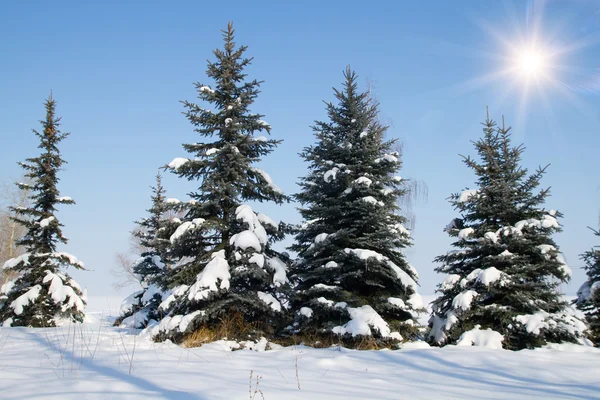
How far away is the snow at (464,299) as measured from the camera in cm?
934

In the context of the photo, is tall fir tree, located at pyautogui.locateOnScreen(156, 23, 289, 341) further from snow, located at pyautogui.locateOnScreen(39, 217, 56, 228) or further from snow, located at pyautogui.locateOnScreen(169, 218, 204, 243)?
snow, located at pyautogui.locateOnScreen(39, 217, 56, 228)

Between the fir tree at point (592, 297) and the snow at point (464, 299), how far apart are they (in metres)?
3.85

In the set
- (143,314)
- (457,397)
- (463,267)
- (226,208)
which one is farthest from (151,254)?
(457,397)

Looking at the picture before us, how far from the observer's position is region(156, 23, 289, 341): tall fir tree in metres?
9.08

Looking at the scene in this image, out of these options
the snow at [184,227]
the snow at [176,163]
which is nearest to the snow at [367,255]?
the snow at [184,227]

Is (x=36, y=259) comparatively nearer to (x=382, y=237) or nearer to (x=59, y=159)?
(x=59, y=159)

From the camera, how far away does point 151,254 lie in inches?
772

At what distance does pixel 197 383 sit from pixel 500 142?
1108 centimetres

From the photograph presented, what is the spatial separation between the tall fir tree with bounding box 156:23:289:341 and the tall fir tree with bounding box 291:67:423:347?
95 centimetres

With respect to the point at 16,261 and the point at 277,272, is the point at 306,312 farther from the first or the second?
the point at 16,261

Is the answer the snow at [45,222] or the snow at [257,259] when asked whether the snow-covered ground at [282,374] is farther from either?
the snow at [45,222]

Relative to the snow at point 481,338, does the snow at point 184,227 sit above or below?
above

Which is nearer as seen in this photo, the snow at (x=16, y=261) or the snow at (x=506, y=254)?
the snow at (x=506, y=254)

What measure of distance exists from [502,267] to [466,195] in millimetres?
2203
